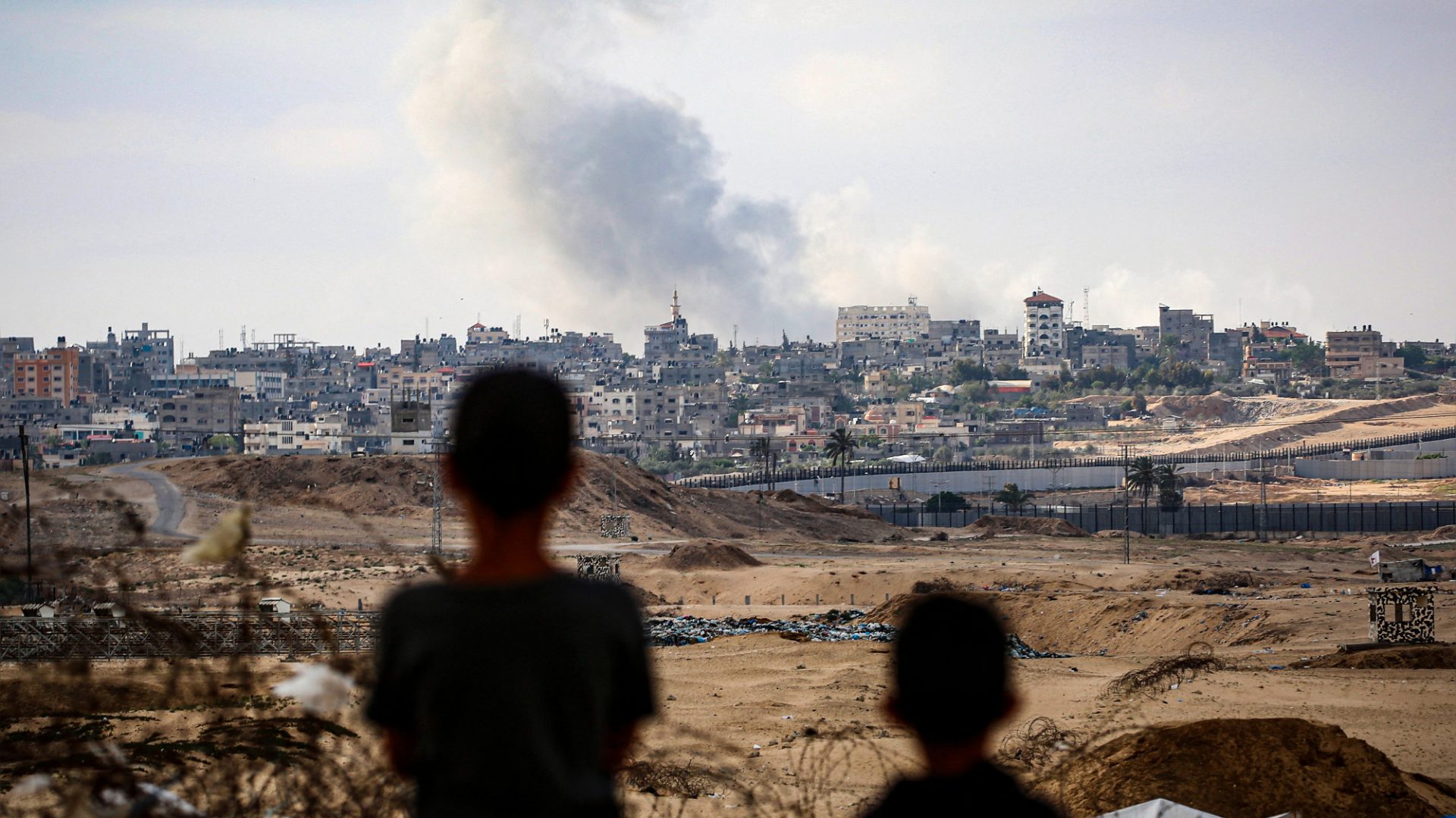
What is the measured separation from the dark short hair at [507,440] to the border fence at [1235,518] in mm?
67223

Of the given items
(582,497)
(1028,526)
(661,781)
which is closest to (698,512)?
(582,497)

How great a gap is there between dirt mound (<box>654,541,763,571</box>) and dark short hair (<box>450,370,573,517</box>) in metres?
47.2

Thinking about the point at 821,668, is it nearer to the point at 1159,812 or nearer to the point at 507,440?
the point at 1159,812

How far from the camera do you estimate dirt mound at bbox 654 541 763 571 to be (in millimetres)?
50312

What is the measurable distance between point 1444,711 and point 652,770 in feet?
35.0

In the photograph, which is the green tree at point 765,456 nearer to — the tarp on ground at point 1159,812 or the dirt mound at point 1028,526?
the dirt mound at point 1028,526

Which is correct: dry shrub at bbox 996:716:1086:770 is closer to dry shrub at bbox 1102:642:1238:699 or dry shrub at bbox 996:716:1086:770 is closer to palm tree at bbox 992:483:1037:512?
dry shrub at bbox 1102:642:1238:699

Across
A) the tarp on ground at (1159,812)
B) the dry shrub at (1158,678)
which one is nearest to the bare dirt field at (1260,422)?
the dry shrub at (1158,678)

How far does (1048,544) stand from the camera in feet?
215

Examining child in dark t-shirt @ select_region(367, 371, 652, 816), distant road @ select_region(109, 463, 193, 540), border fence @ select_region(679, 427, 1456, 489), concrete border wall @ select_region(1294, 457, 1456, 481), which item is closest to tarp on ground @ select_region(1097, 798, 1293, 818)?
child in dark t-shirt @ select_region(367, 371, 652, 816)

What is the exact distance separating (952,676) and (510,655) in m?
0.84

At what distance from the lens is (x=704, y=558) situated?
50750mm

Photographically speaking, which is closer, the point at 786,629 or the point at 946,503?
the point at 786,629

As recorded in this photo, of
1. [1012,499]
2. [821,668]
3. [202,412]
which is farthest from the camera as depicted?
[202,412]
